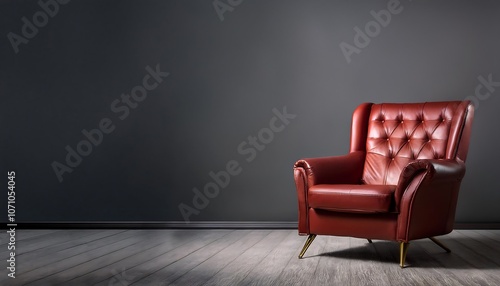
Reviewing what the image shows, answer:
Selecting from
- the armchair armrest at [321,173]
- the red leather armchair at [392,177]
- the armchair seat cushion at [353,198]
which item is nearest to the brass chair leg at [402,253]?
the red leather armchair at [392,177]

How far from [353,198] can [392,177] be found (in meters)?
0.70

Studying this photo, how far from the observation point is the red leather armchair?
3.40m

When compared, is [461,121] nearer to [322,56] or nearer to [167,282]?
[322,56]

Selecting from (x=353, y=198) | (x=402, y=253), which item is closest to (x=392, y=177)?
(x=353, y=198)

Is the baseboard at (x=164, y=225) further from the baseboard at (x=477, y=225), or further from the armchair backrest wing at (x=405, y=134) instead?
the armchair backrest wing at (x=405, y=134)

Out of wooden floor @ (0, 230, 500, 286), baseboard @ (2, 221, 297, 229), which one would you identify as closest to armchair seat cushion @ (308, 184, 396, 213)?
wooden floor @ (0, 230, 500, 286)

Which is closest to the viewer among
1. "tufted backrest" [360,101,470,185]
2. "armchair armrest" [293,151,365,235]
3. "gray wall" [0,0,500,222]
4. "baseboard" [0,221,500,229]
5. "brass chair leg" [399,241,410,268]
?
"brass chair leg" [399,241,410,268]

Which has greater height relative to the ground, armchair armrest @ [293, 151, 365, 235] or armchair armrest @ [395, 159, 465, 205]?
armchair armrest @ [395, 159, 465, 205]

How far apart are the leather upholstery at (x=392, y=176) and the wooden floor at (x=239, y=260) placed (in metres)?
0.24

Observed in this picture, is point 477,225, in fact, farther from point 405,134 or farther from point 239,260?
point 239,260

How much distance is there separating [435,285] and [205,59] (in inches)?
121

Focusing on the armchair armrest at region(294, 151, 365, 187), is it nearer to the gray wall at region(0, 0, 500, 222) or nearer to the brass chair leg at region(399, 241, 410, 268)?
the brass chair leg at region(399, 241, 410, 268)

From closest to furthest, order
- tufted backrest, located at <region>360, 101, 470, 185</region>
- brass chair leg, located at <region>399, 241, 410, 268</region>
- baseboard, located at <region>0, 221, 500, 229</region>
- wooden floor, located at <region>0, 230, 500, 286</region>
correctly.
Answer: wooden floor, located at <region>0, 230, 500, 286</region> → brass chair leg, located at <region>399, 241, 410, 268</region> → tufted backrest, located at <region>360, 101, 470, 185</region> → baseboard, located at <region>0, 221, 500, 229</region>

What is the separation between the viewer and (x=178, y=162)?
206 inches
